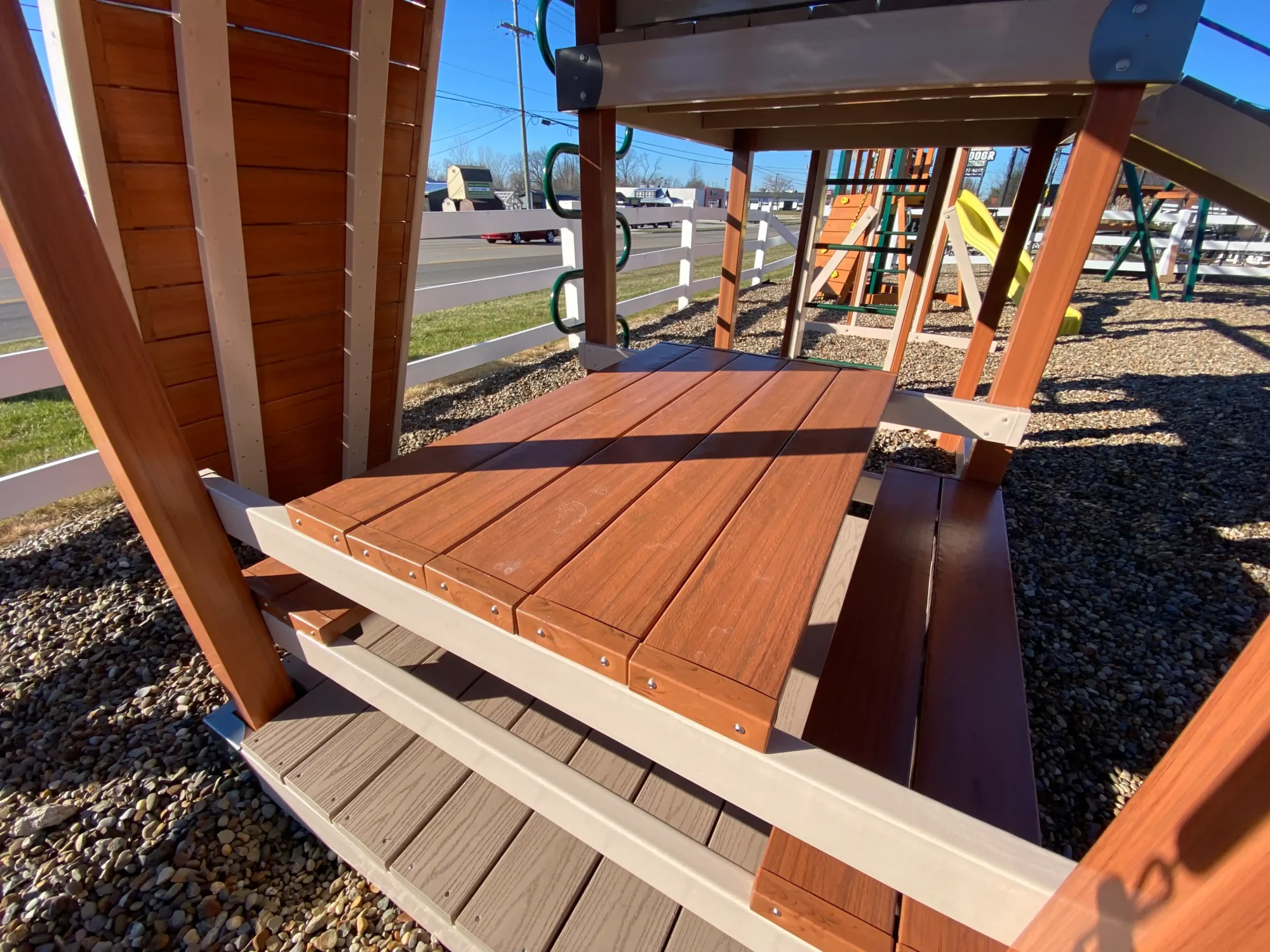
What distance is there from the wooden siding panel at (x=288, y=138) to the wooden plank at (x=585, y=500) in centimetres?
124

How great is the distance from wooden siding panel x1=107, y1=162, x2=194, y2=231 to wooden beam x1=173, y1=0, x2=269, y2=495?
Answer: 0.02m

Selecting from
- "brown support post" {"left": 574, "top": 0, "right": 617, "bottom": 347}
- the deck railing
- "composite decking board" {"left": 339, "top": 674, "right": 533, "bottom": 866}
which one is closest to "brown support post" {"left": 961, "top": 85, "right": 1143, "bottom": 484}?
"brown support post" {"left": 574, "top": 0, "right": 617, "bottom": 347}

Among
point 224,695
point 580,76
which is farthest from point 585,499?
point 580,76

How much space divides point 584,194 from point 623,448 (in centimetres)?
132

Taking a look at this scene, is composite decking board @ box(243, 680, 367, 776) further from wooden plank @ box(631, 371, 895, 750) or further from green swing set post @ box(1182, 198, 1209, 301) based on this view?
green swing set post @ box(1182, 198, 1209, 301)

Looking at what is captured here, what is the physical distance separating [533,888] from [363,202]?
2.10 metres

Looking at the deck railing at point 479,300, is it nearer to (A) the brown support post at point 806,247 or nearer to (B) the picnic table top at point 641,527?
Answer: (B) the picnic table top at point 641,527

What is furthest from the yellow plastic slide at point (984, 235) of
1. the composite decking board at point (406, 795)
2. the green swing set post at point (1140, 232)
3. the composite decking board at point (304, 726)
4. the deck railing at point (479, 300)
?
the composite decking board at point (304, 726)

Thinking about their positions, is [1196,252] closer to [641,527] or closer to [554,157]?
[554,157]

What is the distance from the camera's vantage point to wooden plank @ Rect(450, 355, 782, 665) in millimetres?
1128

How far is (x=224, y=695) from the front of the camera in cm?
194

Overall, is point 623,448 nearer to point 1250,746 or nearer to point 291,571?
point 291,571

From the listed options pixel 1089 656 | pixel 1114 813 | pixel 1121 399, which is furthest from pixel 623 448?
pixel 1121 399

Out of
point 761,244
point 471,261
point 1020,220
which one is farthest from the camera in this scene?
point 471,261
